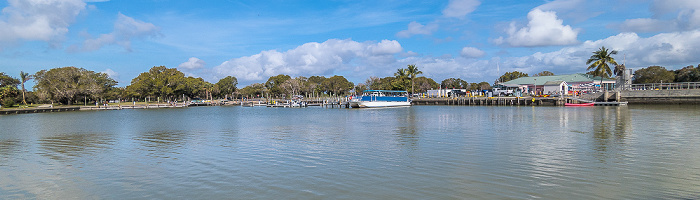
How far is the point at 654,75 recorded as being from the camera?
263 feet

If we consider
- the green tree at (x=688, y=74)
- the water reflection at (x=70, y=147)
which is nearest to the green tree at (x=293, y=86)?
the water reflection at (x=70, y=147)

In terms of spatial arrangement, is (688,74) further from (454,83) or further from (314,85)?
(314,85)

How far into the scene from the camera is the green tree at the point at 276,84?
120 meters

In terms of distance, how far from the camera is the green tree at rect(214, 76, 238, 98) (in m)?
127

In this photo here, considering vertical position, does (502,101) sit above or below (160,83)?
below

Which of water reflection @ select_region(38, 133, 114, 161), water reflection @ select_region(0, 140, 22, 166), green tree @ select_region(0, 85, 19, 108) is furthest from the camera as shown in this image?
green tree @ select_region(0, 85, 19, 108)

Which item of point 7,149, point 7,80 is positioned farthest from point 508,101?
point 7,80

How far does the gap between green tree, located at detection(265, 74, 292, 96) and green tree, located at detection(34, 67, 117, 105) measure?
47.6 metres

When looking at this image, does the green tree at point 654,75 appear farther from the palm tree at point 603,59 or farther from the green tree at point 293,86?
the green tree at point 293,86

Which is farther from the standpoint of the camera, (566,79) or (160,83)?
(160,83)

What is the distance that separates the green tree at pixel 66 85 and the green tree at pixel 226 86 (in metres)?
44.4

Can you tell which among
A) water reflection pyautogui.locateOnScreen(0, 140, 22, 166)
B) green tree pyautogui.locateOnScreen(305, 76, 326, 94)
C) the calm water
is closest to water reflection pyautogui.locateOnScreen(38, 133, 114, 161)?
the calm water

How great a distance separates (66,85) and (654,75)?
12264cm

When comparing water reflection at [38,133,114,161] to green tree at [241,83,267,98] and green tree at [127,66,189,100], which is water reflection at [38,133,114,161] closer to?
green tree at [127,66,189,100]
